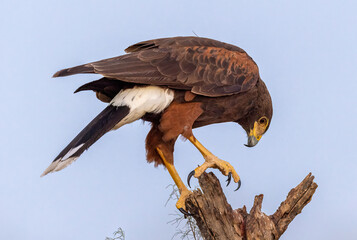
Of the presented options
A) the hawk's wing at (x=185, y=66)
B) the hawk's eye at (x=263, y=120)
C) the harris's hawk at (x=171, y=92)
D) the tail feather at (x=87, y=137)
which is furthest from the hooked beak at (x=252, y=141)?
the tail feather at (x=87, y=137)

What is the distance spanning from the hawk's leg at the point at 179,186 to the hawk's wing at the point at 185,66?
2.80ft

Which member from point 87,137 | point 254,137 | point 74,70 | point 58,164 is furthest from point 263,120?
point 58,164

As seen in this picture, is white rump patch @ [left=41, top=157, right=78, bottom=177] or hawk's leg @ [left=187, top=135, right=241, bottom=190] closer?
white rump patch @ [left=41, top=157, right=78, bottom=177]

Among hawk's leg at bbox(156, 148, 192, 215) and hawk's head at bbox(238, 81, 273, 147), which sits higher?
hawk's head at bbox(238, 81, 273, 147)

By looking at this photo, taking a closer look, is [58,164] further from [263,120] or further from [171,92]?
[263,120]

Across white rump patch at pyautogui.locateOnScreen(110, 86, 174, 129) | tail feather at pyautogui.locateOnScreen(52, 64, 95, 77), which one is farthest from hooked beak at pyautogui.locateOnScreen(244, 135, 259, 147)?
tail feather at pyautogui.locateOnScreen(52, 64, 95, 77)

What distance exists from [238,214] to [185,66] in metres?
1.50

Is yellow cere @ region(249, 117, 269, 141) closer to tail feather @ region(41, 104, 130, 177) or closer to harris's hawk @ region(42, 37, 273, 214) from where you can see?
harris's hawk @ region(42, 37, 273, 214)

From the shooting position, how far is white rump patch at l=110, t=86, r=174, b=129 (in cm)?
510

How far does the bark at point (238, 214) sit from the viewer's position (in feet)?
16.3

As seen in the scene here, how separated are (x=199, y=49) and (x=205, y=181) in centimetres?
135

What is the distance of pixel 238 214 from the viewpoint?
5105mm

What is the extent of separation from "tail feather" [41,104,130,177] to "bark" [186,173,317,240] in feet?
3.18

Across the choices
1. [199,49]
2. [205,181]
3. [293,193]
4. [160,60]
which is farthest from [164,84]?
[293,193]
